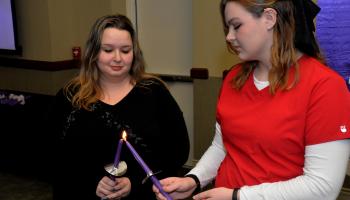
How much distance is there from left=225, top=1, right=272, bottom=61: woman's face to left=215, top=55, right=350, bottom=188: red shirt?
0.10 m

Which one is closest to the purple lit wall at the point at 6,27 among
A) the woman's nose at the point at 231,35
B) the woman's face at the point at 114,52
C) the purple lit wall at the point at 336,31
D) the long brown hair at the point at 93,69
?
the long brown hair at the point at 93,69

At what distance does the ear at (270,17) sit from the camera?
108 cm

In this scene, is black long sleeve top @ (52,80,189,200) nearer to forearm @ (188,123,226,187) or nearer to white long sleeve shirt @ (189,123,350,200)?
forearm @ (188,123,226,187)

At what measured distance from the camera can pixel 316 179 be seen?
3.39ft

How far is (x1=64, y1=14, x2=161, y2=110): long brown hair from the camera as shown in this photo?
171 cm

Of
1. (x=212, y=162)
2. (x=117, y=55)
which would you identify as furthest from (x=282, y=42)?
(x=117, y=55)

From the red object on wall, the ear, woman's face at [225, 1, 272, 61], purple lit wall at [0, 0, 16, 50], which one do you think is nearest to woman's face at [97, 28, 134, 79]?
woman's face at [225, 1, 272, 61]

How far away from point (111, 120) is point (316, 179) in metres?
0.89

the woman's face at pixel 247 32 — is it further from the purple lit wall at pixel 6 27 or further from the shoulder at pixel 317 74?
the purple lit wall at pixel 6 27

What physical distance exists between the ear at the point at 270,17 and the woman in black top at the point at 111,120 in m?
0.76

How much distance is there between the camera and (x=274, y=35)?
1109 mm

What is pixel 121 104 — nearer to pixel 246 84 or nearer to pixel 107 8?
pixel 246 84

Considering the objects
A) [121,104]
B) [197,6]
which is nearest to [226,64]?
[197,6]

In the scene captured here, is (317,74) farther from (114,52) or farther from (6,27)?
(6,27)
